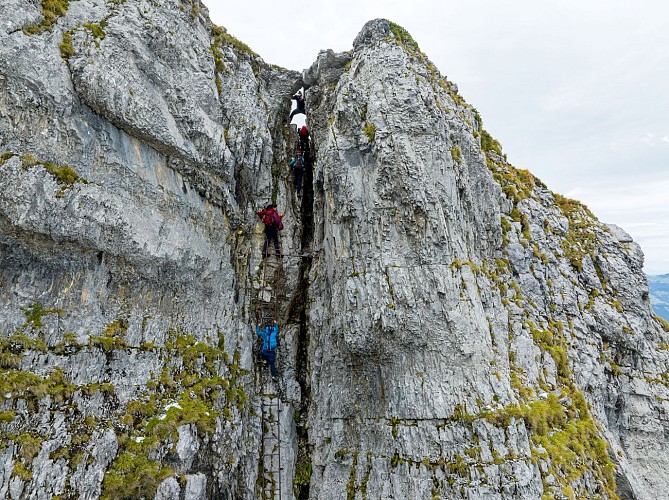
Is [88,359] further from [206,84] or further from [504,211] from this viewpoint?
[504,211]

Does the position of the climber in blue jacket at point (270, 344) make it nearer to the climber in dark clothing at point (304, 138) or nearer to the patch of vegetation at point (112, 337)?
the patch of vegetation at point (112, 337)

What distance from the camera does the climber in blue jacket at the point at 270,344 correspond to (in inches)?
725

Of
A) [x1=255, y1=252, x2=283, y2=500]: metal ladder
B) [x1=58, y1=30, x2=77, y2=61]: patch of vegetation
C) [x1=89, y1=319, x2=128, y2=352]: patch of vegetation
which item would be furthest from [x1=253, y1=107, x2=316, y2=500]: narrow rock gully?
[x1=58, y1=30, x2=77, y2=61]: patch of vegetation

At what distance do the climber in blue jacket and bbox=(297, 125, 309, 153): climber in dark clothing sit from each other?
10.5 meters

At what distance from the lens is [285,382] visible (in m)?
19.0

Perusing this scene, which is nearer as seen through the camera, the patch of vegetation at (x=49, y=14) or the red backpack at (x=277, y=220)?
the patch of vegetation at (x=49, y=14)

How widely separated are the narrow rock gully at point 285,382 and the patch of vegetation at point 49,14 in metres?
12.0

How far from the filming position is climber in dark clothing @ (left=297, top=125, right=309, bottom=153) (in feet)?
75.1

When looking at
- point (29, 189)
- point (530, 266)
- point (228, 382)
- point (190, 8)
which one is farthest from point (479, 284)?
point (190, 8)

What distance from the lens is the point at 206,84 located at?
61.4 ft

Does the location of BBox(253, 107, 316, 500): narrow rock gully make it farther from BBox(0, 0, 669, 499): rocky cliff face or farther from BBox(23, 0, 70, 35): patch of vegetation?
BBox(23, 0, 70, 35): patch of vegetation

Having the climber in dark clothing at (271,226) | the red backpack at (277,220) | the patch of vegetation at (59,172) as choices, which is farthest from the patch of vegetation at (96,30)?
the red backpack at (277,220)

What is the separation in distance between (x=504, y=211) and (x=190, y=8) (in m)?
19.1

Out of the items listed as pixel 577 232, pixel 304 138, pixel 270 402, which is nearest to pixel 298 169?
Result: pixel 304 138
